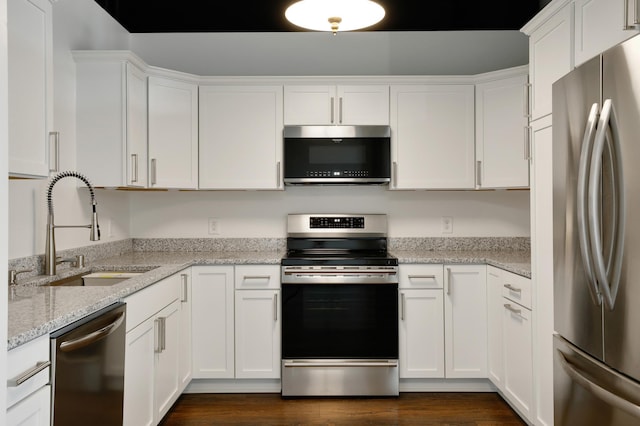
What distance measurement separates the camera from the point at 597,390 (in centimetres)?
149

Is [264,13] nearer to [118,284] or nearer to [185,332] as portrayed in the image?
[118,284]

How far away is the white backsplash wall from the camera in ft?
11.8

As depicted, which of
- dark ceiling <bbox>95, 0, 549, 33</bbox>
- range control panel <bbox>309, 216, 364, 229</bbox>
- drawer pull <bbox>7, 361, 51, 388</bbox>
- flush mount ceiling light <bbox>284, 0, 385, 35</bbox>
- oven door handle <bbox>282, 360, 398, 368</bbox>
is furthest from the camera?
range control panel <bbox>309, 216, 364, 229</bbox>

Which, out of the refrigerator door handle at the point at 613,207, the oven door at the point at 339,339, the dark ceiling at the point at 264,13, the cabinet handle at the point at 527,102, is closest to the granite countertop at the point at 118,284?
the oven door at the point at 339,339

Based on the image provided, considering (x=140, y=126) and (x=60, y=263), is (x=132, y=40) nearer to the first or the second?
(x=140, y=126)

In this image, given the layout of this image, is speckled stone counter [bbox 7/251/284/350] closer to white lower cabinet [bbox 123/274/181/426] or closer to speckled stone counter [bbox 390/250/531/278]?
white lower cabinet [bbox 123/274/181/426]

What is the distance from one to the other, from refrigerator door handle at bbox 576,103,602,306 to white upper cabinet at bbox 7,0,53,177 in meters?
1.95

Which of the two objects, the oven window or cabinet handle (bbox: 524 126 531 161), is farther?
the oven window

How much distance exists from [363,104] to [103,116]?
1731 millimetres

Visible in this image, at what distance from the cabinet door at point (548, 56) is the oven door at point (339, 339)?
4.69ft

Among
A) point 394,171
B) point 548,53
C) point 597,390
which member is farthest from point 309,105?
point 597,390

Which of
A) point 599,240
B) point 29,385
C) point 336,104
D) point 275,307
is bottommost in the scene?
point 275,307

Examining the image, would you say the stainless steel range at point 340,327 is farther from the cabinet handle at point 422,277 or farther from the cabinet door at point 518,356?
the cabinet door at point 518,356

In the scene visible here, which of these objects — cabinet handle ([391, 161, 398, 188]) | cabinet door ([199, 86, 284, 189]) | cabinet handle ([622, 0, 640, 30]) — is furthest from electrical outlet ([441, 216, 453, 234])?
cabinet handle ([622, 0, 640, 30])
